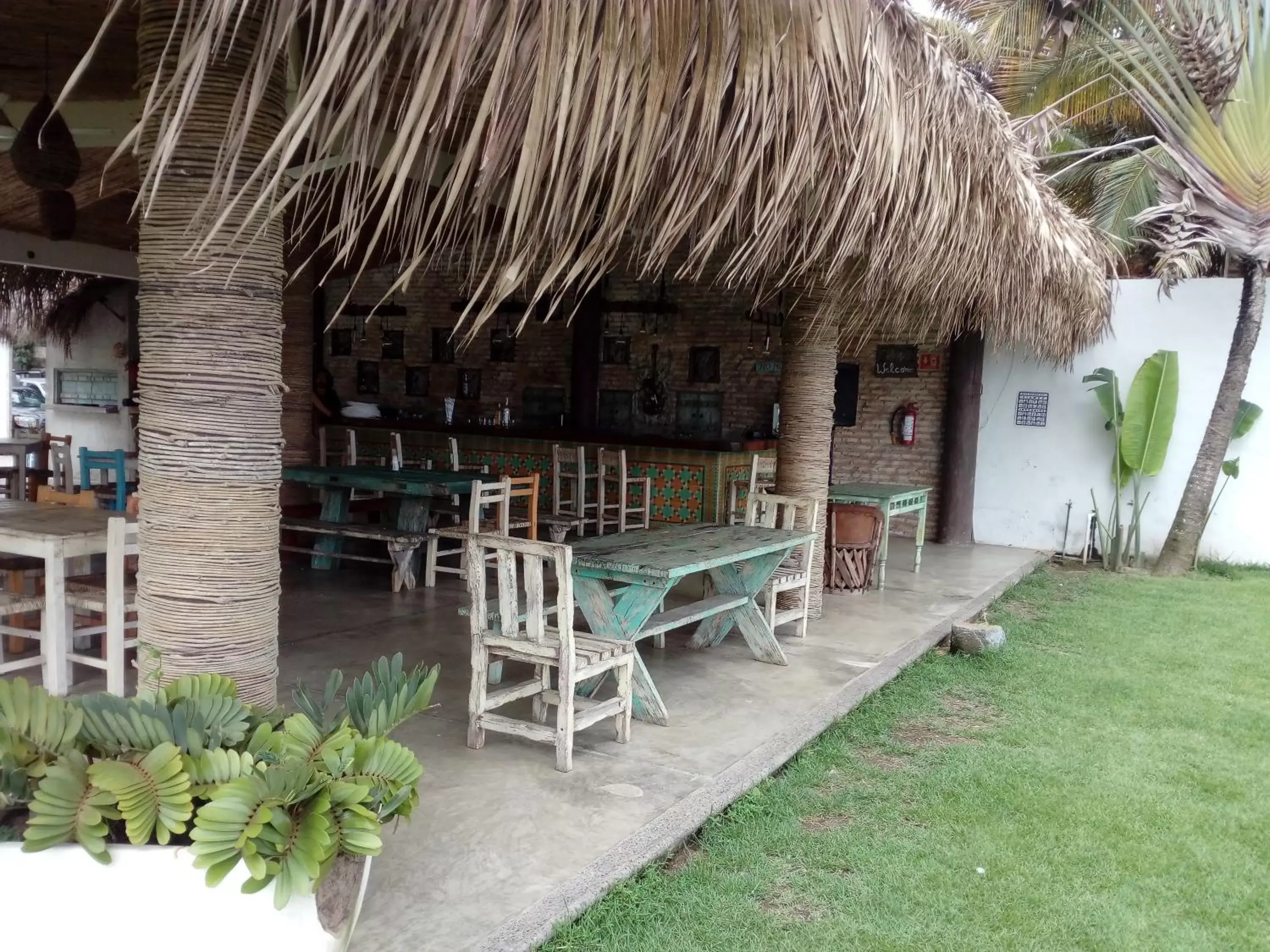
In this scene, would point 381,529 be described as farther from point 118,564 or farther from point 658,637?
point 118,564

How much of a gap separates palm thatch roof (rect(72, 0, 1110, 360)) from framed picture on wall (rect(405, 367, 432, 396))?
8.10 metres

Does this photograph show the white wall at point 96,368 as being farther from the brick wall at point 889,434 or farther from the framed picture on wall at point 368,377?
the brick wall at point 889,434

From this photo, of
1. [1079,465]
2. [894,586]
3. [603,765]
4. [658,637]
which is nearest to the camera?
[603,765]

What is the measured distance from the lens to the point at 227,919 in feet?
5.74

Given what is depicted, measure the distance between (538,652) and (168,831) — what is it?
1625 mm

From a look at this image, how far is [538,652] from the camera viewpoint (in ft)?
10.8

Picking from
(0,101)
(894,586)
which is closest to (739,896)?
(894,586)

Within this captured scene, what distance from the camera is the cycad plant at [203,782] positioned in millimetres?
1698

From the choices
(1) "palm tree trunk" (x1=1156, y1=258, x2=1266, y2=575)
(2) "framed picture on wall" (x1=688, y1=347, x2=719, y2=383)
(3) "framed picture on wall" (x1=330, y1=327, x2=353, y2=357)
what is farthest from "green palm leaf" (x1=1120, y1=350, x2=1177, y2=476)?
(3) "framed picture on wall" (x1=330, y1=327, x2=353, y2=357)

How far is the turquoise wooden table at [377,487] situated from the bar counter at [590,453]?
1.84 metres

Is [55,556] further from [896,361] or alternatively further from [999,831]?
[896,361]

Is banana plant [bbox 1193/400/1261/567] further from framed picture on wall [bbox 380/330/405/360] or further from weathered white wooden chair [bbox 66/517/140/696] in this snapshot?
framed picture on wall [bbox 380/330/405/360]

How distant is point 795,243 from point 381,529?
3653 mm

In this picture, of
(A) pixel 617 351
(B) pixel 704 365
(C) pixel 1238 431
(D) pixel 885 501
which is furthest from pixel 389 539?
(C) pixel 1238 431
